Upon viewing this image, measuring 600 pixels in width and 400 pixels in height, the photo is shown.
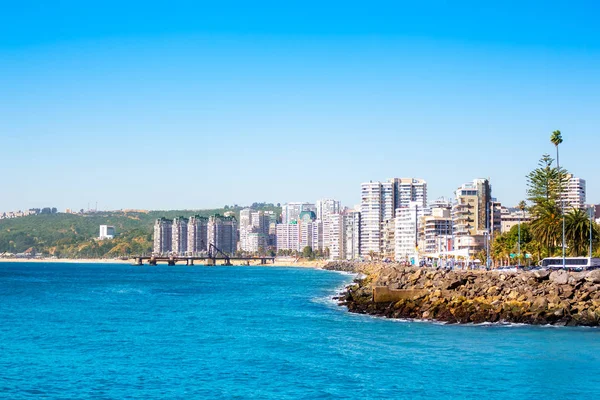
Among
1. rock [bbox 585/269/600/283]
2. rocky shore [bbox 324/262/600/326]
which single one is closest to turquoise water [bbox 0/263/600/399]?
→ rocky shore [bbox 324/262/600/326]

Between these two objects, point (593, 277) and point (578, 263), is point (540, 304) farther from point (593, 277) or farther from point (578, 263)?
point (578, 263)

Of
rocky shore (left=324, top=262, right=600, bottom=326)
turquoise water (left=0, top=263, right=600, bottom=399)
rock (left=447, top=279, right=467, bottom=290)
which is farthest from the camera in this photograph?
rock (left=447, top=279, right=467, bottom=290)

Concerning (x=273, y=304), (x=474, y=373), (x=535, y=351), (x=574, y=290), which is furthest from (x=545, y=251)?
(x=474, y=373)

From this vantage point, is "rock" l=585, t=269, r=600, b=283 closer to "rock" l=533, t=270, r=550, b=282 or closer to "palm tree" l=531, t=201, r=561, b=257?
"rock" l=533, t=270, r=550, b=282

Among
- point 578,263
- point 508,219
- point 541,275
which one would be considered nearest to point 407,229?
point 508,219

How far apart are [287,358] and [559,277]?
22.8 meters

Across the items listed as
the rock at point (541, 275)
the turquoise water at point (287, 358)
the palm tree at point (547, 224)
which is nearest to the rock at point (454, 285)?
the rock at point (541, 275)

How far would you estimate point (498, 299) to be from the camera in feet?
156

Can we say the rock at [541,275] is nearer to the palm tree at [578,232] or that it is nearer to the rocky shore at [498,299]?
the rocky shore at [498,299]

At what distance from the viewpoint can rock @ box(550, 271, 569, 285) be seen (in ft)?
156

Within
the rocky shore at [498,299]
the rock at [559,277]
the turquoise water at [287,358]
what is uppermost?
the rock at [559,277]

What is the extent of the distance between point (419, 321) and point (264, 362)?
17485mm

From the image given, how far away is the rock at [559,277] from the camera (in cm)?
4753

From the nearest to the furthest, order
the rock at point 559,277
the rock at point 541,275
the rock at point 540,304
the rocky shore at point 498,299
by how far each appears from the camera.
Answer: the rocky shore at point 498,299 < the rock at point 540,304 < the rock at point 559,277 < the rock at point 541,275
